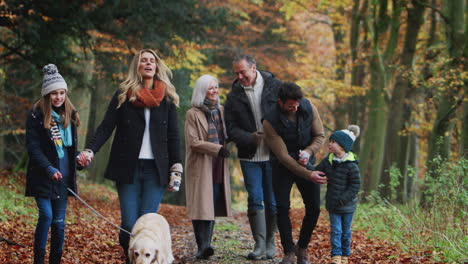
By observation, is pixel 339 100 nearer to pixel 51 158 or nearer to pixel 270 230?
pixel 270 230

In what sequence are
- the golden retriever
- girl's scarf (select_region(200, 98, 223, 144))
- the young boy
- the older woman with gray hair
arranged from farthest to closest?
girl's scarf (select_region(200, 98, 223, 144)), the older woman with gray hair, the young boy, the golden retriever

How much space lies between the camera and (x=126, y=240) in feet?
19.7

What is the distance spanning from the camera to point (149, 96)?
6.14 metres

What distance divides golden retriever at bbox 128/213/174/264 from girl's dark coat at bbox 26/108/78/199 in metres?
1.02

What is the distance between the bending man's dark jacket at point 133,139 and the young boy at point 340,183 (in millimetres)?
1820

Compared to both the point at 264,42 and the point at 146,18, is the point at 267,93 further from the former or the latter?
the point at 264,42

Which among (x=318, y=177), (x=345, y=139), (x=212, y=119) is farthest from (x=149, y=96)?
(x=345, y=139)

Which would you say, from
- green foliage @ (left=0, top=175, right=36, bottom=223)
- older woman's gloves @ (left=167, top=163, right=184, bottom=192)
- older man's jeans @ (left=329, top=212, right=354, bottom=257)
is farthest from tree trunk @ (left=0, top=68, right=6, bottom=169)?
older man's jeans @ (left=329, top=212, right=354, bottom=257)

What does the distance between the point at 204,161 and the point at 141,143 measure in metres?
1.71

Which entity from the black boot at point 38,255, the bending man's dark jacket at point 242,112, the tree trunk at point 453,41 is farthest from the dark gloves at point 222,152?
the tree trunk at point 453,41

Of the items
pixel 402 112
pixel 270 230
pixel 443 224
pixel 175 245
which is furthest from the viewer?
pixel 402 112

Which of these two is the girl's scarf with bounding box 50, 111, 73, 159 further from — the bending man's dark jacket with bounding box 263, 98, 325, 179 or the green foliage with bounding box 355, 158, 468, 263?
the green foliage with bounding box 355, 158, 468, 263

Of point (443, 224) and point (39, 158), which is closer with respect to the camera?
point (39, 158)

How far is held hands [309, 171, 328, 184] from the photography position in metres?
6.47
